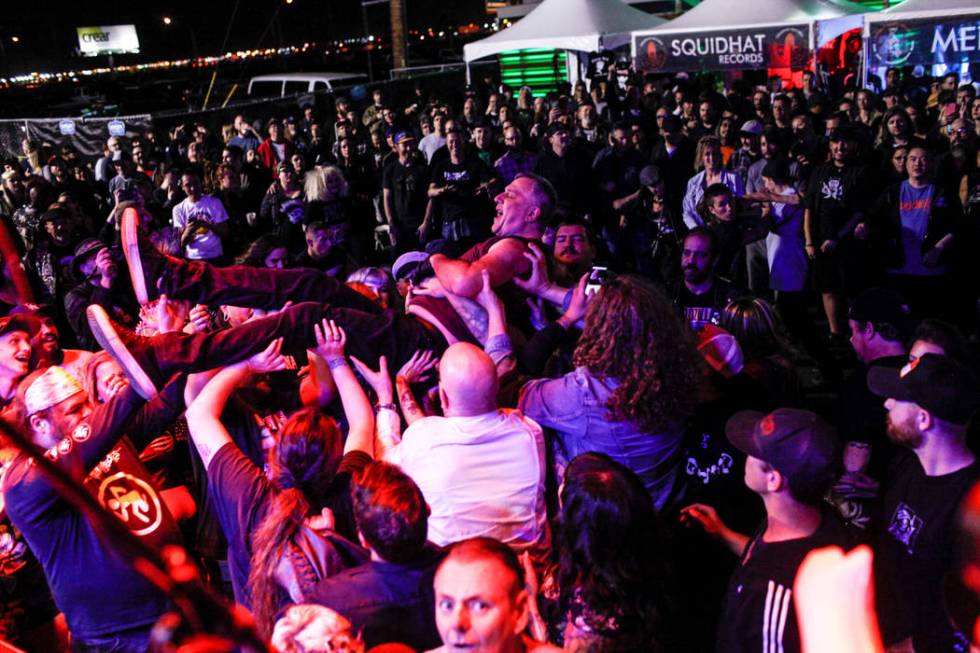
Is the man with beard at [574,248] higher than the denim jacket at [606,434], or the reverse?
the man with beard at [574,248]

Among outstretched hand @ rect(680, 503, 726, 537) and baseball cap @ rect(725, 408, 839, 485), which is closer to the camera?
baseball cap @ rect(725, 408, 839, 485)

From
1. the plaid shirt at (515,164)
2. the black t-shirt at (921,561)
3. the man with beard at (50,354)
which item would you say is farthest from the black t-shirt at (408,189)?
the black t-shirt at (921,561)

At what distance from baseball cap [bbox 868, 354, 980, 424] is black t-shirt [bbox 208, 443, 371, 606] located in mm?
1691

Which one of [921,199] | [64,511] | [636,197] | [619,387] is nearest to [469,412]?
[619,387]

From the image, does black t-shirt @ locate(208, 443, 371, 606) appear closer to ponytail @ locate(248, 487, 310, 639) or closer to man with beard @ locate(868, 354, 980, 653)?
ponytail @ locate(248, 487, 310, 639)

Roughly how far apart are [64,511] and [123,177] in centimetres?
817

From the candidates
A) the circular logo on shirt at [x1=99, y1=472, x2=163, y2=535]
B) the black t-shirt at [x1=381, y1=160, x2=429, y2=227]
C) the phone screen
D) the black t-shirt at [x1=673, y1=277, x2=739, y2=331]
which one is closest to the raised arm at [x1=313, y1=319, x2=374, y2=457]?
the circular logo on shirt at [x1=99, y1=472, x2=163, y2=535]

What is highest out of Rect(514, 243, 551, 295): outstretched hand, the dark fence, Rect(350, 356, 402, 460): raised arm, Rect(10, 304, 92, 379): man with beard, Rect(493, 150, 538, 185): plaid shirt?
the dark fence

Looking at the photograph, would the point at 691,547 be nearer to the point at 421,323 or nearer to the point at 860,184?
the point at 421,323

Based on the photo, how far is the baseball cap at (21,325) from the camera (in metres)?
4.15

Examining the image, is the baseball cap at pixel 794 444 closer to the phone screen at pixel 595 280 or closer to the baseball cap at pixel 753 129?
the phone screen at pixel 595 280

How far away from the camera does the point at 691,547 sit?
9.91 ft

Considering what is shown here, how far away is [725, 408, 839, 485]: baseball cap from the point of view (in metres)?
2.54

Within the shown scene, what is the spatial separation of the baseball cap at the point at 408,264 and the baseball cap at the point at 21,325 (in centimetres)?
176
